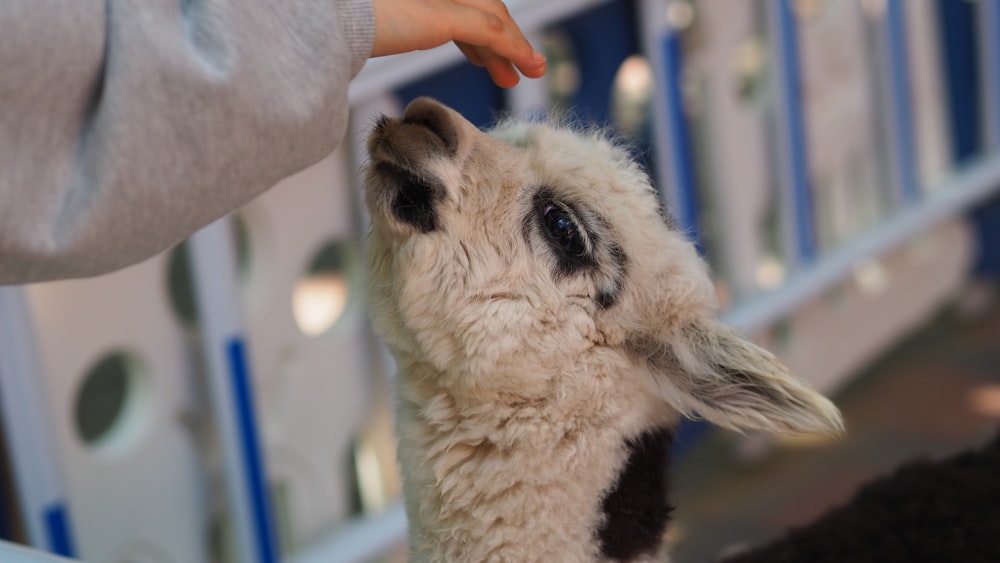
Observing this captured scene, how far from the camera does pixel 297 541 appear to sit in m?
2.30

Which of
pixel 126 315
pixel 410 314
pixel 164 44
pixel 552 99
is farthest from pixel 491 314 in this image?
pixel 552 99

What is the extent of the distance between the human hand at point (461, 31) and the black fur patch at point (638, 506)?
0.44 m

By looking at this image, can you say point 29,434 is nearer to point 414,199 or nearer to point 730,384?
point 414,199

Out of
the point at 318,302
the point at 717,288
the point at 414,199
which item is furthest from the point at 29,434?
the point at 717,288

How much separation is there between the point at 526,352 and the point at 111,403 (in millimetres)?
1761

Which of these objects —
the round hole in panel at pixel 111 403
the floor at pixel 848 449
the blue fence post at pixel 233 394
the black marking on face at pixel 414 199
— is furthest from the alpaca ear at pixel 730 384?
the floor at pixel 848 449

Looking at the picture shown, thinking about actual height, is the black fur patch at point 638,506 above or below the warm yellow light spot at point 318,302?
above

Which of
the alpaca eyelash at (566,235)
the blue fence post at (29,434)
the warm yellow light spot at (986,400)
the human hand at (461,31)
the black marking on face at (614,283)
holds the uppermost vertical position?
the human hand at (461,31)

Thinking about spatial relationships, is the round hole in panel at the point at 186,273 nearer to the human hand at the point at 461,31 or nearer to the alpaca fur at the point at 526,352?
the alpaca fur at the point at 526,352

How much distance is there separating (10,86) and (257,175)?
196mm

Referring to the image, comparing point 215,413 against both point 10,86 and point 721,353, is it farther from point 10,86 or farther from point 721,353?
point 10,86

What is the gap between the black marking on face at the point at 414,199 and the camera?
50.7 inches

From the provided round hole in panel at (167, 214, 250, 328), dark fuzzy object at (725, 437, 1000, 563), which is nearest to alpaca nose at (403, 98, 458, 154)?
dark fuzzy object at (725, 437, 1000, 563)

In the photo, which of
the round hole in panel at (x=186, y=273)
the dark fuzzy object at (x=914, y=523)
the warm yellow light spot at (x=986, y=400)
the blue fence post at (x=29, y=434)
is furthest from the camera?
the warm yellow light spot at (x=986, y=400)
